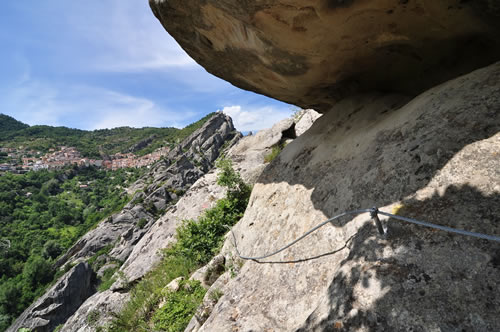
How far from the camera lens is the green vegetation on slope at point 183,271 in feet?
18.7

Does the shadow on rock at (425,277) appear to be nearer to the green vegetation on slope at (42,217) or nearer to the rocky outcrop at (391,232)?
the rocky outcrop at (391,232)

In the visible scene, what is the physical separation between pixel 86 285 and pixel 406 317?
1748 inches

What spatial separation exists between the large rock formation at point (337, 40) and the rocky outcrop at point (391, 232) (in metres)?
0.82

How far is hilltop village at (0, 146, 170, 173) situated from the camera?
151875 millimetres

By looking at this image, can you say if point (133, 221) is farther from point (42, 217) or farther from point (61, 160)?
point (61, 160)

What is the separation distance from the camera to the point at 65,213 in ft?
340

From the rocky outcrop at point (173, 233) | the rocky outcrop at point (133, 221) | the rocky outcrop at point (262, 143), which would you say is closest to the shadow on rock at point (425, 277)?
the rocky outcrop at point (173, 233)

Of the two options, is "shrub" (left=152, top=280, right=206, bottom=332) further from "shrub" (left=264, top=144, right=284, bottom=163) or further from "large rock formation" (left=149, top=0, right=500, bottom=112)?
"shrub" (left=264, top=144, right=284, bottom=163)

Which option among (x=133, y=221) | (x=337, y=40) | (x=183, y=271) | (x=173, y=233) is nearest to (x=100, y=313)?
(x=173, y=233)

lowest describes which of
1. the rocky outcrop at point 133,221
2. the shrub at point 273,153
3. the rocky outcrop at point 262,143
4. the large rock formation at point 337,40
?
the rocky outcrop at point 133,221

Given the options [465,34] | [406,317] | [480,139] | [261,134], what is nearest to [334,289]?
[406,317]

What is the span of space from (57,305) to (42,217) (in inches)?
3519

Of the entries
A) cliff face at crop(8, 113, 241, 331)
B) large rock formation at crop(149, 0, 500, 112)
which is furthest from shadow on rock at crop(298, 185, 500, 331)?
cliff face at crop(8, 113, 241, 331)

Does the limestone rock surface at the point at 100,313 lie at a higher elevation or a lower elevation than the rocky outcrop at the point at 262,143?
lower
